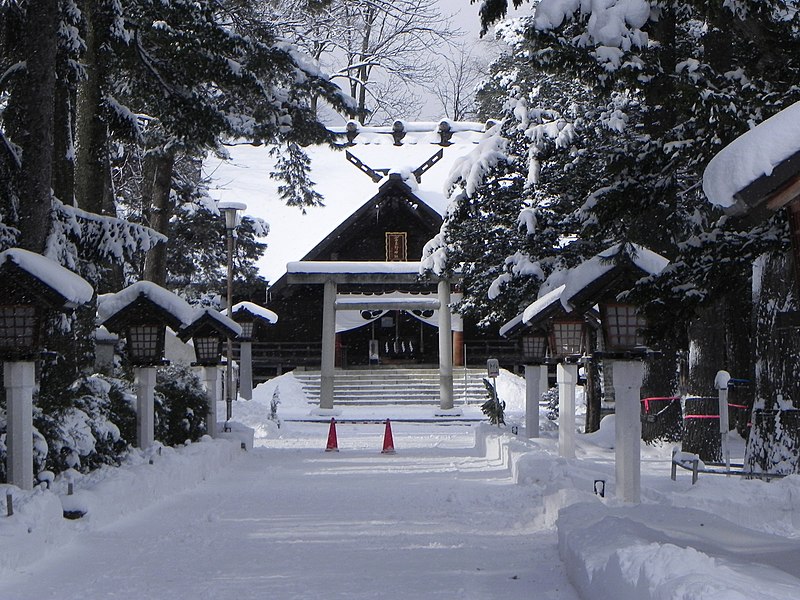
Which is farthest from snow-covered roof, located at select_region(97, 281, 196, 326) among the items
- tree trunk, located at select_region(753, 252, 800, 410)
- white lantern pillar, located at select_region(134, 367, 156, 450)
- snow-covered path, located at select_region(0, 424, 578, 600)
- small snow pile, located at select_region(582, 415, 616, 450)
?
tree trunk, located at select_region(753, 252, 800, 410)

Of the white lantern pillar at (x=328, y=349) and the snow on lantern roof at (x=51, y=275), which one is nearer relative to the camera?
the snow on lantern roof at (x=51, y=275)

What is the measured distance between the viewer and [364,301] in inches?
1391

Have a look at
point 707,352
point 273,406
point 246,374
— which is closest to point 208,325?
point 273,406

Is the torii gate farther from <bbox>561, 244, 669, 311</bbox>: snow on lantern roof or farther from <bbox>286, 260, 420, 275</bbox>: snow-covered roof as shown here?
<bbox>561, 244, 669, 311</bbox>: snow on lantern roof

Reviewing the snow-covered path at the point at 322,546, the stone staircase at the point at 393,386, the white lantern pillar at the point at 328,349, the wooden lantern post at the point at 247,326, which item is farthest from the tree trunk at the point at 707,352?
the stone staircase at the point at 393,386

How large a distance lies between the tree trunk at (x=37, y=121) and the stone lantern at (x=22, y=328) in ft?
7.41

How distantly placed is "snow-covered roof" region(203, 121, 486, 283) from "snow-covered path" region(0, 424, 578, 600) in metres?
26.6

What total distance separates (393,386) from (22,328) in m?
27.2

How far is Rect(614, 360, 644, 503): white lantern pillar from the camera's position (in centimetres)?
1064

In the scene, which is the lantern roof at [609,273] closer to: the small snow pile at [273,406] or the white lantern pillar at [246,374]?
the small snow pile at [273,406]

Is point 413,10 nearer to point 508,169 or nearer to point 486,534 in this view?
point 508,169

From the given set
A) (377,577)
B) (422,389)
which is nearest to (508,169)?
(377,577)

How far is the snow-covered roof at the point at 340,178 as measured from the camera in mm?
42188

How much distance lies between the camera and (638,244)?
11648mm
